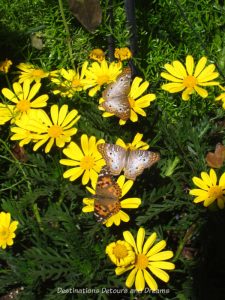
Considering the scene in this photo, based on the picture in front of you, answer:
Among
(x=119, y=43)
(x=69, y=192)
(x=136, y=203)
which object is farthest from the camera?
(x=119, y=43)

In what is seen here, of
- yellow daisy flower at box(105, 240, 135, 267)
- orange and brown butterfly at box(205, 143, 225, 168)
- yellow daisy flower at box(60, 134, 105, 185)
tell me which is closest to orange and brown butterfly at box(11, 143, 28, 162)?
yellow daisy flower at box(60, 134, 105, 185)

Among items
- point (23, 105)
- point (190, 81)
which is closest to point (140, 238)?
point (190, 81)

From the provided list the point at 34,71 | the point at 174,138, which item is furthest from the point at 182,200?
the point at 34,71

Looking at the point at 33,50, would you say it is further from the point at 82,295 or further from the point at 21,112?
the point at 82,295

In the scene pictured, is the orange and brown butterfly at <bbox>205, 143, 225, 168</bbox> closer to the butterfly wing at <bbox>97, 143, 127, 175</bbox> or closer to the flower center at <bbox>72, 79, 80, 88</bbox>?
the butterfly wing at <bbox>97, 143, 127, 175</bbox>

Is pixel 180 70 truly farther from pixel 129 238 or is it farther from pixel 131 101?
pixel 129 238

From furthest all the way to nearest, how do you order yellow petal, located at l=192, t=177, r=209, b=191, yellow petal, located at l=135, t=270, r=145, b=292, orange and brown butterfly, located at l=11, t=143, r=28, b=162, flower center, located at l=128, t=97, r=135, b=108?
orange and brown butterfly, located at l=11, t=143, r=28, b=162, flower center, located at l=128, t=97, r=135, b=108, yellow petal, located at l=192, t=177, r=209, b=191, yellow petal, located at l=135, t=270, r=145, b=292
